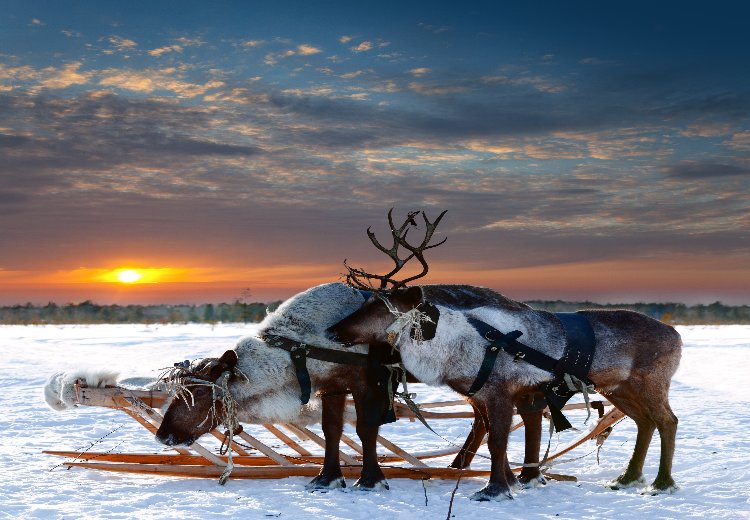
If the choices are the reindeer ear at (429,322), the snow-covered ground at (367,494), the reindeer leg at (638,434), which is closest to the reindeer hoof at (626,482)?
the reindeer leg at (638,434)

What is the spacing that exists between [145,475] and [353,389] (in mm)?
2493

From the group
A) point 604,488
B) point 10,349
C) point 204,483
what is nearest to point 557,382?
point 604,488

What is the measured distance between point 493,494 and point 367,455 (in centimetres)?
116

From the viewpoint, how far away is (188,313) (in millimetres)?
47531

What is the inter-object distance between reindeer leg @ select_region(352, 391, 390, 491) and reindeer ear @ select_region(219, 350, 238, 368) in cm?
110

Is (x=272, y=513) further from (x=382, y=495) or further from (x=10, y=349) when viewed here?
(x=10, y=349)

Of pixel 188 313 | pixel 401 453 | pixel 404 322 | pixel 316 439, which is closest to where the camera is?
pixel 404 322

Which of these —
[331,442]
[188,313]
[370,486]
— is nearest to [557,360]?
[370,486]

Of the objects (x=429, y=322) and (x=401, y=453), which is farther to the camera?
(x=401, y=453)

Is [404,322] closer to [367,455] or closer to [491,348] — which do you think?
[491,348]

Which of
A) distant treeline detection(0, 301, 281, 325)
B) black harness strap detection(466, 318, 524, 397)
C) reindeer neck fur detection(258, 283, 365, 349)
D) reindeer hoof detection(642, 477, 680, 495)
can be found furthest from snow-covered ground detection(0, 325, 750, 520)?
distant treeline detection(0, 301, 281, 325)

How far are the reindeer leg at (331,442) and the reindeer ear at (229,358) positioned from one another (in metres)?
0.87

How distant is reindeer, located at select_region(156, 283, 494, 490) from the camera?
7000 millimetres

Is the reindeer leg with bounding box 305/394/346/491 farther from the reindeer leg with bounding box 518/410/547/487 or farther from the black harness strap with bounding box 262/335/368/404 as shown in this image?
the reindeer leg with bounding box 518/410/547/487
